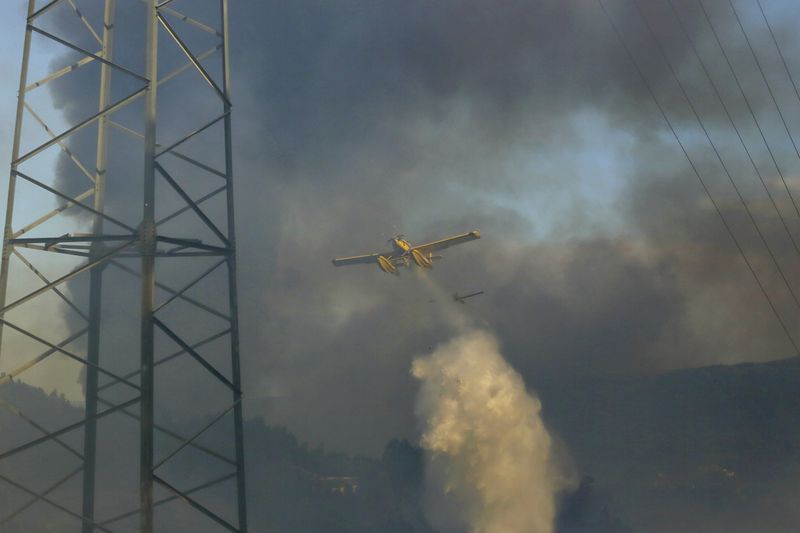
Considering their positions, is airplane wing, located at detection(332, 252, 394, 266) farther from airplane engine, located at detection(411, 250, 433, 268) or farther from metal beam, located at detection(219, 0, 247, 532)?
metal beam, located at detection(219, 0, 247, 532)

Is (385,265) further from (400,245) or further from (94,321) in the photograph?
(94,321)

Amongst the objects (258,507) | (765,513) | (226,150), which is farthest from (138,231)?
(765,513)

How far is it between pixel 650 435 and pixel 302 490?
93.6 m

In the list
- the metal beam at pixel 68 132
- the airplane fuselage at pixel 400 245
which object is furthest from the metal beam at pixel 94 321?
the airplane fuselage at pixel 400 245

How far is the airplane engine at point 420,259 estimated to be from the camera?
8450 cm

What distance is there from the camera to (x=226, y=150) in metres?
27.5

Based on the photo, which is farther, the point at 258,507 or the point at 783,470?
the point at 783,470

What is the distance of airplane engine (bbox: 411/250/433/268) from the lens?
277ft

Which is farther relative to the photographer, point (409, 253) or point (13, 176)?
point (409, 253)

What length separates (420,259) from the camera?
8500 centimetres

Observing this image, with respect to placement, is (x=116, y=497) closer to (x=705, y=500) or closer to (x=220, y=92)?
(x=220, y=92)

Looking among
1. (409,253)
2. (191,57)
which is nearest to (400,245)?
(409,253)

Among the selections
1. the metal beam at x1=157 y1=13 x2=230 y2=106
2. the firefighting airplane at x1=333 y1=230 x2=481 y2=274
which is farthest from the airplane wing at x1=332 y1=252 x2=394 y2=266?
the metal beam at x1=157 y1=13 x2=230 y2=106

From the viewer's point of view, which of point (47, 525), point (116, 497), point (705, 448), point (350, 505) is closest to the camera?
point (47, 525)
